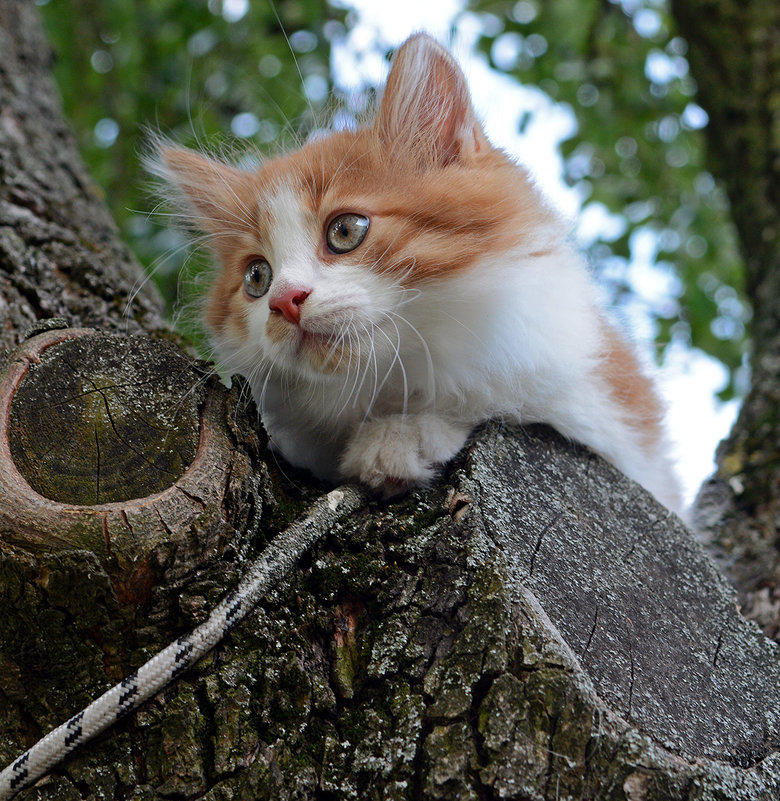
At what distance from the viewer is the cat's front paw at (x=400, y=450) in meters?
1.37

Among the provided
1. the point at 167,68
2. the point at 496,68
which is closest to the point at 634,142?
the point at 496,68

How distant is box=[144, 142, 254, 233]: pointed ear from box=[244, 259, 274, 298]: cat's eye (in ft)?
0.35

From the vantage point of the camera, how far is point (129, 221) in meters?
3.46

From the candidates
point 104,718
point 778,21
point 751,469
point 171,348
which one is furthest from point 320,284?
point 778,21

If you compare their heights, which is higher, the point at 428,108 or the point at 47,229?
the point at 428,108

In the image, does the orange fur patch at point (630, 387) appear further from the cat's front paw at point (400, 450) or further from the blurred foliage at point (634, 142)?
the blurred foliage at point (634, 142)

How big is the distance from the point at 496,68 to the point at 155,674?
11.0 feet

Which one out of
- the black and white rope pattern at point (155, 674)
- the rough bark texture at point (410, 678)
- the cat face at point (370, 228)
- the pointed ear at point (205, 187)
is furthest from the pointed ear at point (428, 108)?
the black and white rope pattern at point (155, 674)

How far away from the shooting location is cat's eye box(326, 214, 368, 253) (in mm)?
1557

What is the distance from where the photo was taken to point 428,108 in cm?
174

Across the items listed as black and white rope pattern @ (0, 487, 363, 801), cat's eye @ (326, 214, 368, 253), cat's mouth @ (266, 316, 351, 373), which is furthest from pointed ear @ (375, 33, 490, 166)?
black and white rope pattern @ (0, 487, 363, 801)

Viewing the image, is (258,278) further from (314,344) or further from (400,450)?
(400,450)

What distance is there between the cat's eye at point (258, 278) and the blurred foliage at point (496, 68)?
1.50m

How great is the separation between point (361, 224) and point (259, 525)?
668 mm
